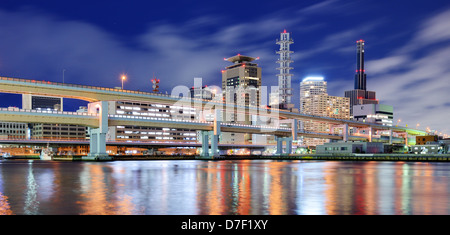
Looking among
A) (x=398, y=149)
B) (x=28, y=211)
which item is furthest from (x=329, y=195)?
(x=398, y=149)

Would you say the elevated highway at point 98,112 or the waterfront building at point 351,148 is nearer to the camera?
the elevated highway at point 98,112

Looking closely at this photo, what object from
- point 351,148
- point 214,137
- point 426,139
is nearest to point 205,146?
point 214,137

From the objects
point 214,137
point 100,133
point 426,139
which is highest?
point 100,133

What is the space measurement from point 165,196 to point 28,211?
7571 millimetres

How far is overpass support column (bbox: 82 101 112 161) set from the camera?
9681 centimetres

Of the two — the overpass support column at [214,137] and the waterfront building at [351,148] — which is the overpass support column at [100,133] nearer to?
the overpass support column at [214,137]

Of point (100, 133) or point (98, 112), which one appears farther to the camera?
point (98, 112)

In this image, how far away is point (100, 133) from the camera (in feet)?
319

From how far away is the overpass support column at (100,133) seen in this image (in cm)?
9681

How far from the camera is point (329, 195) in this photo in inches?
907

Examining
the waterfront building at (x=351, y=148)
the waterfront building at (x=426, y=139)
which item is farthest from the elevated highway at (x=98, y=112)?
the waterfront building at (x=426, y=139)

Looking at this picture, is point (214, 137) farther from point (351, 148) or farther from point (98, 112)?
point (351, 148)

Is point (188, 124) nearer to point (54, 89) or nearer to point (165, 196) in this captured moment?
point (54, 89)
